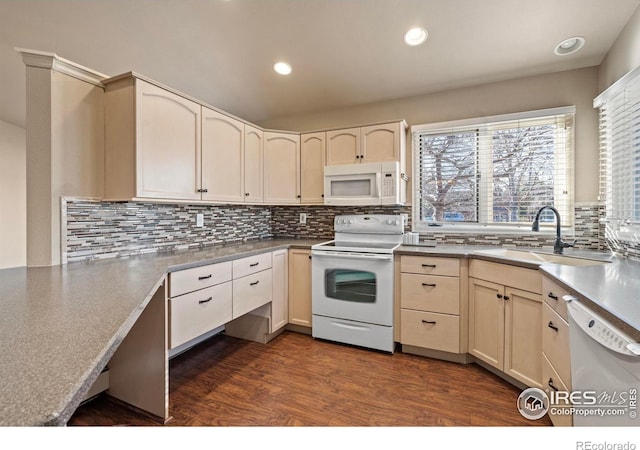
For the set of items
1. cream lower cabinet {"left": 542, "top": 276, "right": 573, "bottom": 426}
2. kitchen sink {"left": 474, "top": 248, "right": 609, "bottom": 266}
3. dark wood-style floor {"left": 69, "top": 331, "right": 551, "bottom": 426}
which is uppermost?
kitchen sink {"left": 474, "top": 248, "right": 609, "bottom": 266}

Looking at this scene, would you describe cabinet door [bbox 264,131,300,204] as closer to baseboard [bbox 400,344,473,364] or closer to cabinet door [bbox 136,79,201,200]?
cabinet door [bbox 136,79,201,200]

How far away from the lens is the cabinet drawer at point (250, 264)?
7.21 feet

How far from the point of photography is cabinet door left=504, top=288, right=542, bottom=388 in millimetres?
1741

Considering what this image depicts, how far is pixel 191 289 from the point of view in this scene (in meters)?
1.79

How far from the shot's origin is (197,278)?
183 cm

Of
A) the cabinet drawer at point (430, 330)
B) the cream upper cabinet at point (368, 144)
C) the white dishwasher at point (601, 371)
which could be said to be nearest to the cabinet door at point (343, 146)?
the cream upper cabinet at point (368, 144)

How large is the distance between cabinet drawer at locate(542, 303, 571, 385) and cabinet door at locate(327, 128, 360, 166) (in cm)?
190

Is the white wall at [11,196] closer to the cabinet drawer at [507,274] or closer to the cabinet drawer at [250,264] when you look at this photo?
the cabinet drawer at [250,264]

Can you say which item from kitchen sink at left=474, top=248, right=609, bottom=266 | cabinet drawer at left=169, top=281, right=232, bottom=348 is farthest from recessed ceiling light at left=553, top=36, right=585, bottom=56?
cabinet drawer at left=169, top=281, right=232, bottom=348

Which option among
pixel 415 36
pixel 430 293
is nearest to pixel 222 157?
pixel 415 36

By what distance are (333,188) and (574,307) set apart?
2049mm

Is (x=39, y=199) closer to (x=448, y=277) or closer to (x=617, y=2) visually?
(x=448, y=277)

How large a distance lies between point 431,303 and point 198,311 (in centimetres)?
171
